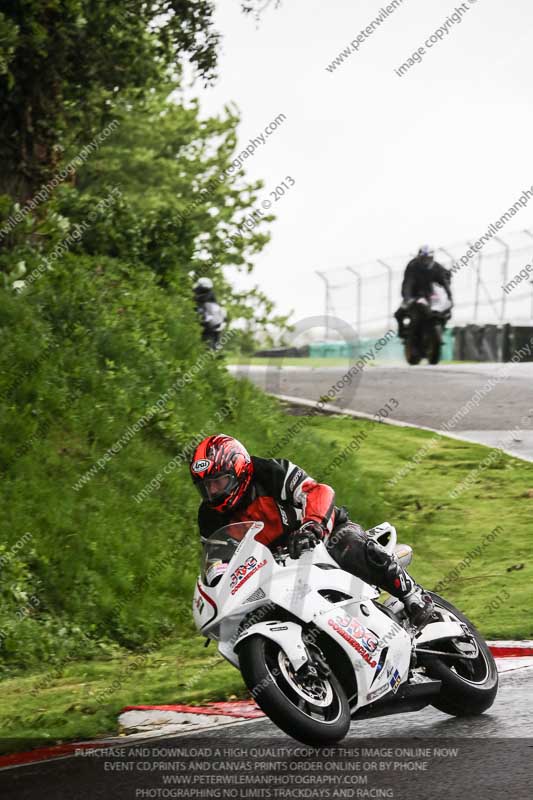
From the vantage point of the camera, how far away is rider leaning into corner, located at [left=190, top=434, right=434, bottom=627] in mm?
6184

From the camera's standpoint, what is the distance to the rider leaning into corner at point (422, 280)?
71.5 feet

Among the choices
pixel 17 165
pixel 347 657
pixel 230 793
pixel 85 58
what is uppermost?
pixel 85 58

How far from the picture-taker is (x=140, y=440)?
14039 millimetres

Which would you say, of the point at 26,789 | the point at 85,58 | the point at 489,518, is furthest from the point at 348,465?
the point at 26,789

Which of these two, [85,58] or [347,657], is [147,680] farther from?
[85,58]

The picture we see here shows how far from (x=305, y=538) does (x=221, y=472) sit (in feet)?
1.99

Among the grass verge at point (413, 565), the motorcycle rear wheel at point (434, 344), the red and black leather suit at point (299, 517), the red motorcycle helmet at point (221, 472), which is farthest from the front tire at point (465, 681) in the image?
the motorcycle rear wheel at point (434, 344)

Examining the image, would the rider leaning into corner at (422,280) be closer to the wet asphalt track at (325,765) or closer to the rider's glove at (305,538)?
the wet asphalt track at (325,765)

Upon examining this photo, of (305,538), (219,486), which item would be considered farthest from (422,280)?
(305,538)

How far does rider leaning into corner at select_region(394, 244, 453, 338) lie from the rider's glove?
16.0m

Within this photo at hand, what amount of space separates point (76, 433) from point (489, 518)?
5.12 metres

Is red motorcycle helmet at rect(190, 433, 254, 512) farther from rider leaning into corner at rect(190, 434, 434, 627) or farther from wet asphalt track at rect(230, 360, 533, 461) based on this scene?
wet asphalt track at rect(230, 360, 533, 461)

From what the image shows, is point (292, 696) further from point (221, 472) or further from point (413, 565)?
point (413, 565)

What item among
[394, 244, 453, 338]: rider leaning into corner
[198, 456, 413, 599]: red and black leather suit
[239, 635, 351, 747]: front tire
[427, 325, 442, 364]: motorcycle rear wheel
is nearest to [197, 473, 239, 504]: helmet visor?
[198, 456, 413, 599]: red and black leather suit
